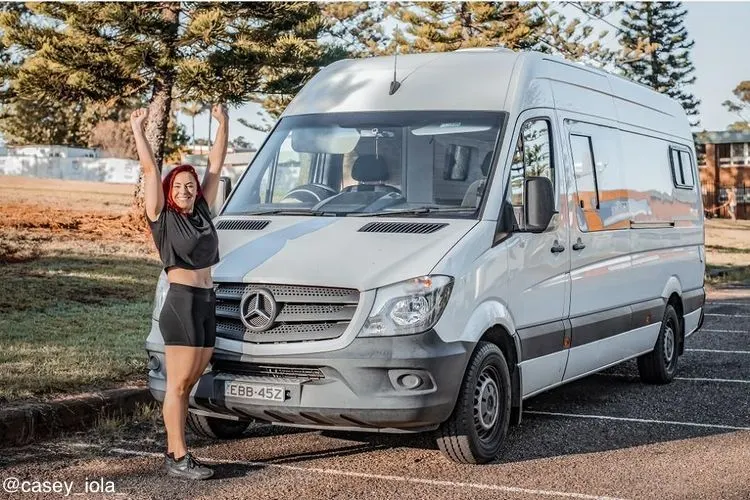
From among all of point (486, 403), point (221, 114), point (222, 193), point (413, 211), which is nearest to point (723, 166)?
point (222, 193)

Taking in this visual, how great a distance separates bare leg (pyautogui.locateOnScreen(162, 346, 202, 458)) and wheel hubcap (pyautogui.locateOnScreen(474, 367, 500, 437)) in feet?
5.56

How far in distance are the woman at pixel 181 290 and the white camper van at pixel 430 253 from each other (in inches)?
7.2

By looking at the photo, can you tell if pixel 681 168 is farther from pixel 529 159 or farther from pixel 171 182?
pixel 171 182

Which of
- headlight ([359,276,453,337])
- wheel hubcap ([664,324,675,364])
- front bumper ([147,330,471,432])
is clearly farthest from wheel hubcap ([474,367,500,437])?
wheel hubcap ([664,324,675,364])

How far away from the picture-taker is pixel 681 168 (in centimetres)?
1132

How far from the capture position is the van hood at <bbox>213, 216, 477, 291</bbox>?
6324mm

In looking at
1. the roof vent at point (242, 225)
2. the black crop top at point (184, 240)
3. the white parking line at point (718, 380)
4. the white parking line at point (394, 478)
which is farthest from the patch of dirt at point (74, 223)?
the black crop top at point (184, 240)

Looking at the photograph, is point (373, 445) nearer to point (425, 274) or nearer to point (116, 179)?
→ point (425, 274)

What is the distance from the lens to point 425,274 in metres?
6.29

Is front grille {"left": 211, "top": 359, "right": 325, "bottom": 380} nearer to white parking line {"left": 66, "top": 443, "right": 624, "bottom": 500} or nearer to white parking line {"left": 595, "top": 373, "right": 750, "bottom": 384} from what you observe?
white parking line {"left": 66, "top": 443, "right": 624, "bottom": 500}

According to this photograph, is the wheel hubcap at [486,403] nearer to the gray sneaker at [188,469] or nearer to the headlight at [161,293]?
the gray sneaker at [188,469]

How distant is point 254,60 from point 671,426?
15.8m

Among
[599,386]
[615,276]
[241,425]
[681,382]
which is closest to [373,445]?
[241,425]

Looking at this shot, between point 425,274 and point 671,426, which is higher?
point 425,274
